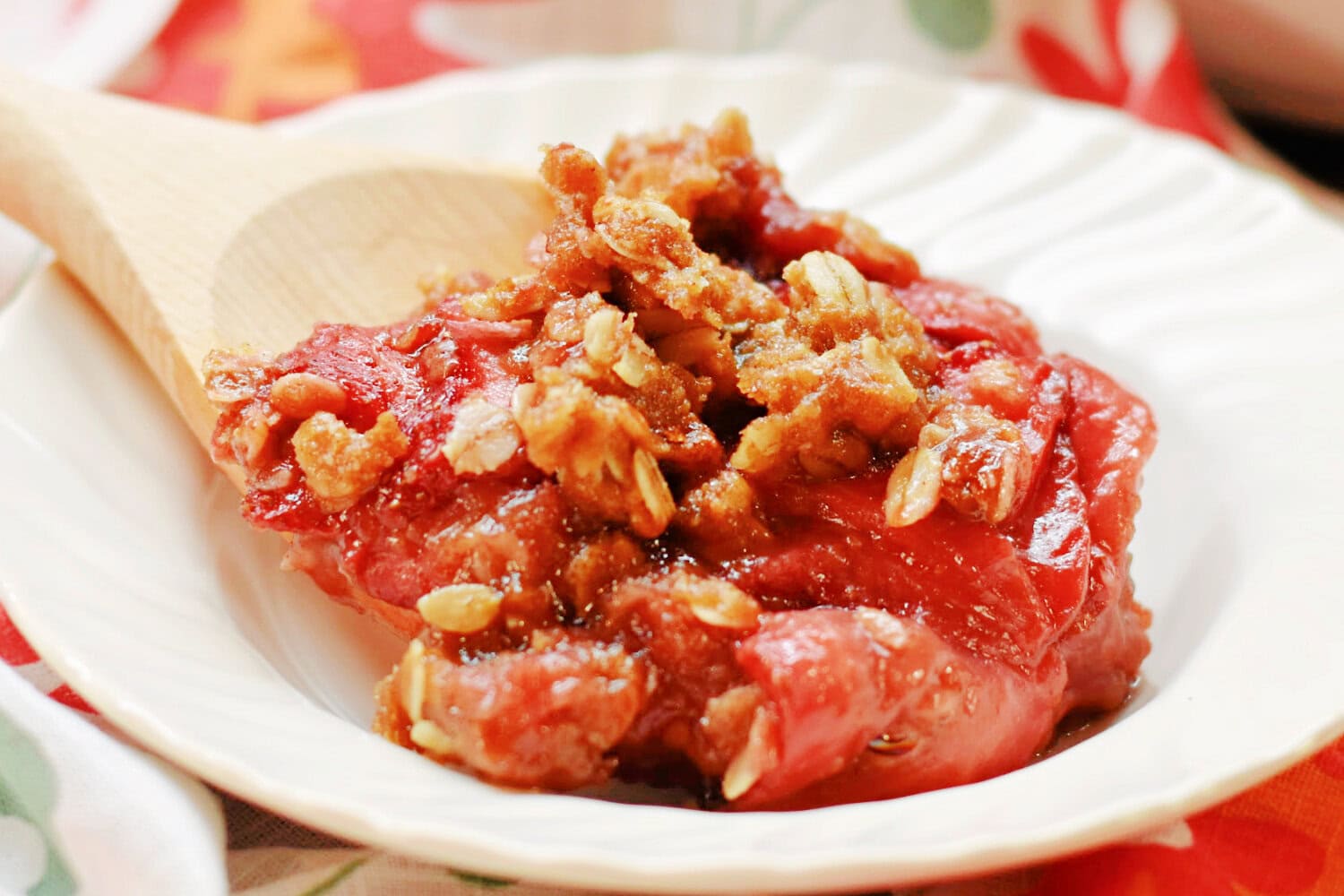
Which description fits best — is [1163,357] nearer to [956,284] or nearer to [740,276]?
[956,284]

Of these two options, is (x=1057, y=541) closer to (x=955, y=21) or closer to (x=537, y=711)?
(x=537, y=711)

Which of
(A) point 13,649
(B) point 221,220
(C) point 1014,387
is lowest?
(A) point 13,649

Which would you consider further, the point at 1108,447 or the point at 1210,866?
Answer: the point at 1108,447

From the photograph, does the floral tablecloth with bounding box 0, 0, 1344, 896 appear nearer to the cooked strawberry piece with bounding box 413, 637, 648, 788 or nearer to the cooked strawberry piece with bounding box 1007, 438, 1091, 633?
the cooked strawberry piece with bounding box 413, 637, 648, 788

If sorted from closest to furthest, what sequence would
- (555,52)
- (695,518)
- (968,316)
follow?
(695,518) → (968,316) → (555,52)

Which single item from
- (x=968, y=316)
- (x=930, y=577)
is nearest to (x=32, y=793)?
(x=930, y=577)

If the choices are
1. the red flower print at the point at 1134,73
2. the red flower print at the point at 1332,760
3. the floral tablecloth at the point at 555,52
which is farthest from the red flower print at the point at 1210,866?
the red flower print at the point at 1134,73

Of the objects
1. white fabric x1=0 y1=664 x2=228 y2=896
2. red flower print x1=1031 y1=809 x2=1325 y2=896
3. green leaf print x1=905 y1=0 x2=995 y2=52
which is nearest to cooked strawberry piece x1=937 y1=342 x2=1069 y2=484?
red flower print x1=1031 y1=809 x2=1325 y2=896

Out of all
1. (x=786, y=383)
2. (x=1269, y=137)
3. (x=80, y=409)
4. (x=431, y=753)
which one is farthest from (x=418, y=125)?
(x=1269, y=137)
